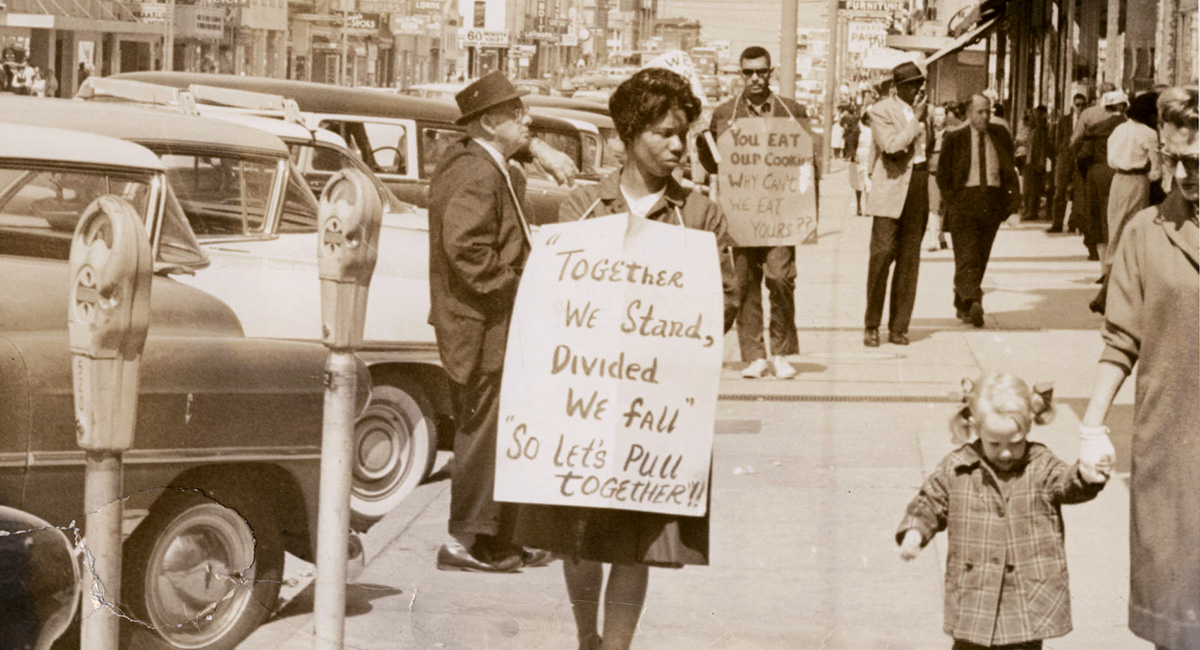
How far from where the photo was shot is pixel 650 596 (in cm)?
635

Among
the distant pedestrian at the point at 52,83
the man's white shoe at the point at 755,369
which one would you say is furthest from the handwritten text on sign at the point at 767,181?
the distant pedestrian at the point at 52,83

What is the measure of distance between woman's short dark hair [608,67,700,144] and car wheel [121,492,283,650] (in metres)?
1.61

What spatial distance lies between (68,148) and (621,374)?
185 centimetres

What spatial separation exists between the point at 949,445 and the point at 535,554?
2735 mm

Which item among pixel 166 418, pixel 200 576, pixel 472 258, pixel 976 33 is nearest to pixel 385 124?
pixel 472 258

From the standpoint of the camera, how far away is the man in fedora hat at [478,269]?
5793mm

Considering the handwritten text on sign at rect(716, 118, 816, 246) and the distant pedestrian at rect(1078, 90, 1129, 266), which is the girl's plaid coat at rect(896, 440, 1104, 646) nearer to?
the handwritten text on sign at rect(716, 118, 816, 246)

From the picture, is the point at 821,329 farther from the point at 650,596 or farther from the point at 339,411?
the point at 339,411

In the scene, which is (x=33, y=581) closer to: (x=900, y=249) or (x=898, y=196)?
(x=898, y=196)

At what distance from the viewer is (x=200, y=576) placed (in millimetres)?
5387

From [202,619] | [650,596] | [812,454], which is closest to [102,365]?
[202,619]

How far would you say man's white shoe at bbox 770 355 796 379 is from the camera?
10.2m

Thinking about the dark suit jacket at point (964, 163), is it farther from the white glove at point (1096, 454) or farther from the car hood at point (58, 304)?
the white glove at point (1096, 454)

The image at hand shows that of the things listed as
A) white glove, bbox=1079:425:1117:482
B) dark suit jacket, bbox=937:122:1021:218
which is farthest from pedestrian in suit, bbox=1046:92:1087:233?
white glove, bbox=1079:425:1117:482
